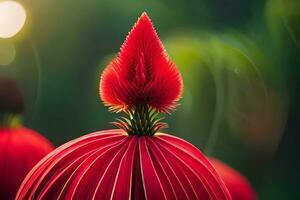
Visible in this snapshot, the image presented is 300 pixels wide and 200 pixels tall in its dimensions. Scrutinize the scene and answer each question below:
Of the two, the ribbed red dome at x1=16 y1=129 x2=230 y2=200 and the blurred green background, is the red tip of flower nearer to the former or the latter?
the ribbed red dome at x1=16 y1=129 x2=230 y2=200

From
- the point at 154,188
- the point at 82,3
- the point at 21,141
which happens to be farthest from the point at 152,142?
the point at 82,3

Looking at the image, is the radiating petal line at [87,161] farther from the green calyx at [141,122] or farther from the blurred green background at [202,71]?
the blurred green background at [202,71]

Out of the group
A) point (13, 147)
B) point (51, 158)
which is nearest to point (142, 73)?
point (51, 158)

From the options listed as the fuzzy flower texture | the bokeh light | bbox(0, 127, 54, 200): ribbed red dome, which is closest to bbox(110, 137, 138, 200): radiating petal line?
the fuzzy flower texture

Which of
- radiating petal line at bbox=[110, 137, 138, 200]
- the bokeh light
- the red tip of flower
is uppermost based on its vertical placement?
the bokeh light

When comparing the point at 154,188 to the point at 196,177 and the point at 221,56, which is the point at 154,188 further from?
the point at 221,56

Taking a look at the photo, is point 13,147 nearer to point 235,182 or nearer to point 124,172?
point 124,172

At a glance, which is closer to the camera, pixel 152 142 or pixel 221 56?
pixel 152 142
